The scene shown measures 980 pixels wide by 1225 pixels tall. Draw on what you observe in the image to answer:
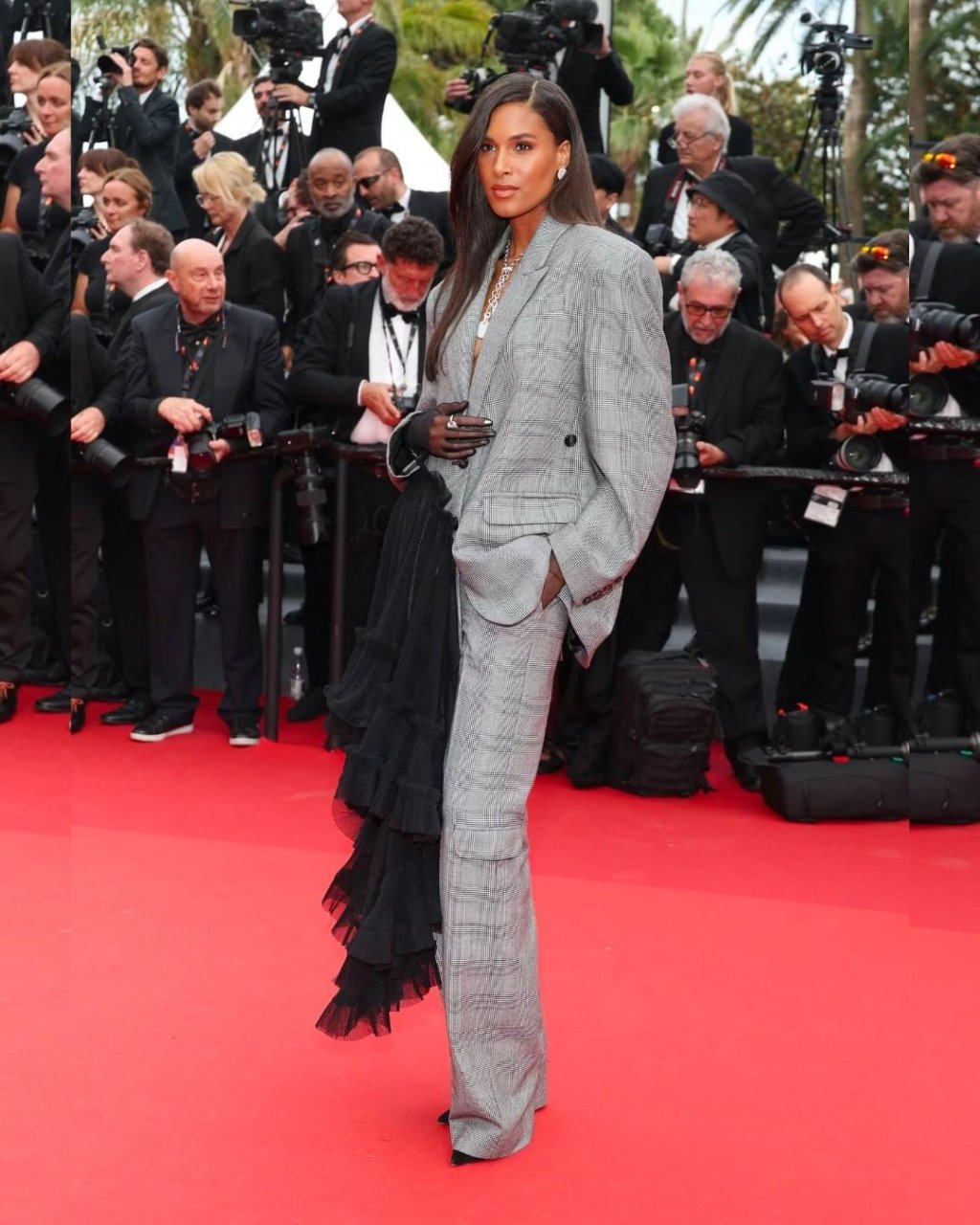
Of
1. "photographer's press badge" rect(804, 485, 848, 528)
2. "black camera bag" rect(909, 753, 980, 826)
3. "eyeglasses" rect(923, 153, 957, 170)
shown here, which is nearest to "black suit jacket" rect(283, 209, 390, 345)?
"photographer's press badge" rect(804, 485, 848, 528)

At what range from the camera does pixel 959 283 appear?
4066mm

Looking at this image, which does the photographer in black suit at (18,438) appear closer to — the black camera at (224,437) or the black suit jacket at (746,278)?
the black camera at (224,437)

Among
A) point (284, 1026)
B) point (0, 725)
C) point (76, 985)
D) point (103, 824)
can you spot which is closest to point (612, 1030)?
point (284, 1026)

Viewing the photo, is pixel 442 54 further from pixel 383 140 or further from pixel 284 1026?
pixel 284 1026

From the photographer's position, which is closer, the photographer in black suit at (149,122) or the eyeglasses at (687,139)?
the eyeglasses at (687,139)

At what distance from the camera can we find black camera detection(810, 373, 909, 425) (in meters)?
5.47

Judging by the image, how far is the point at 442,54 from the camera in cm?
871

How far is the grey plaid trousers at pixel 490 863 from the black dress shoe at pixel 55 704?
159 inches

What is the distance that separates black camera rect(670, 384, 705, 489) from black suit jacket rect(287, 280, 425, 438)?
3.30 ft

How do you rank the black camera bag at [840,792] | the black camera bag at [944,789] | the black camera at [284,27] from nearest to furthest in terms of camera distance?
the black camera bag at [944,789] < the black camera bag at [840,792] < the black camera at [284,27]

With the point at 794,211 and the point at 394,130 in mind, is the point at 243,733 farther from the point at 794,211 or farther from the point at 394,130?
the point at 394,130

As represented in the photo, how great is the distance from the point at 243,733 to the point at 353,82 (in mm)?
2793

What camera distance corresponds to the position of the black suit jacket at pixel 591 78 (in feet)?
22.5

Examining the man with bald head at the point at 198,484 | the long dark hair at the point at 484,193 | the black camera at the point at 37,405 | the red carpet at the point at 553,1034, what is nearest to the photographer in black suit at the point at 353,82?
the man with bald head at the point at 198,484
